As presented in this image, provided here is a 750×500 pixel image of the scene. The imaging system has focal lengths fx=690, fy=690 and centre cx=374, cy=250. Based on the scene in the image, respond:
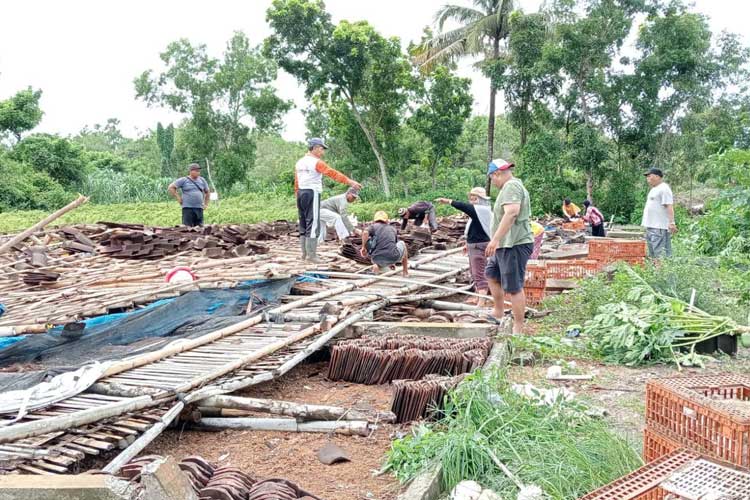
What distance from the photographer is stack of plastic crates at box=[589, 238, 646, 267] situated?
9.37 metres

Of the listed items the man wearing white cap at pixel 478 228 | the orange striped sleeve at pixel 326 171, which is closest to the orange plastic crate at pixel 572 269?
the man wearing white cap at pixel 478 228

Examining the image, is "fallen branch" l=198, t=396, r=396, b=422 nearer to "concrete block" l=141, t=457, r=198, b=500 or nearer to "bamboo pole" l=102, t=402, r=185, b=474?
"bamboo pole" l=102, t=402, r=185, b=474

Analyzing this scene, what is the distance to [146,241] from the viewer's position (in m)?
11.1

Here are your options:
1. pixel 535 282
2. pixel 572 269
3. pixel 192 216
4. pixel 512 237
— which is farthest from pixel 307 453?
pixel 192 216

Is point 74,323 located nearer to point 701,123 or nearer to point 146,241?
point 146,241

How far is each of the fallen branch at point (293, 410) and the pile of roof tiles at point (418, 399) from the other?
0.24 feet

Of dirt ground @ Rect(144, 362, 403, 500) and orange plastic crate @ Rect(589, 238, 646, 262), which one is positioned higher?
orange plastic crate @ Rect(589, 238, 646, 262)

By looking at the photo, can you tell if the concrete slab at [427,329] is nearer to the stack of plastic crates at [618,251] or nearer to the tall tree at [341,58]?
the stack of plastic crates at [618,251]

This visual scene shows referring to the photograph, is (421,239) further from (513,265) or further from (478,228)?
(513,265)

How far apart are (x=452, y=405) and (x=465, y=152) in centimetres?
3662

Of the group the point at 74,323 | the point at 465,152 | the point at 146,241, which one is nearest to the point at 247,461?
the point at 74,323

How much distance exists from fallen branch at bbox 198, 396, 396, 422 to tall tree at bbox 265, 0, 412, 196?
2583 cm

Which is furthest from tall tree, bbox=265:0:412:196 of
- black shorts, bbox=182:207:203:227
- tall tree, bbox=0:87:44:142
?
black shorts, bbox=182:207:203:227

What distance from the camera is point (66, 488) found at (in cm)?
249
